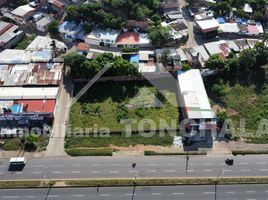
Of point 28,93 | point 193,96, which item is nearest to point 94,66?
point 28,93

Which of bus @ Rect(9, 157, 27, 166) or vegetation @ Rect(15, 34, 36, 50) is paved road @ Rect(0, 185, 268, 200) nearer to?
bus @ Rect(9, 157, 27, 166)

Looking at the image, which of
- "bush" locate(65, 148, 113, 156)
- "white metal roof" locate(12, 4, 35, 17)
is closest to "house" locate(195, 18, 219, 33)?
"bush" locate(65, 148, 113, 156)

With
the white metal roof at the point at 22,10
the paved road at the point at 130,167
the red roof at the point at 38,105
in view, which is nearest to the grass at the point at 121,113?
the paved road at the point at 130,167

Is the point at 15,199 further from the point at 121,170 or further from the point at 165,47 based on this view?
the point at 165,47

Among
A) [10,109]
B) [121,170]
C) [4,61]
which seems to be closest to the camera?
[121,170]

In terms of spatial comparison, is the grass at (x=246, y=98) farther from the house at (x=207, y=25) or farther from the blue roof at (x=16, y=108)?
the blue roof at (x=16, y=108)

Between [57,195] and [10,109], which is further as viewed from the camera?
[10,109]

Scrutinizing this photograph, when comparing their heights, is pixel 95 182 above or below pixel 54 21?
below

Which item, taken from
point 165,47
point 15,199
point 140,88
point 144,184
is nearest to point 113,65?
point 140,88
